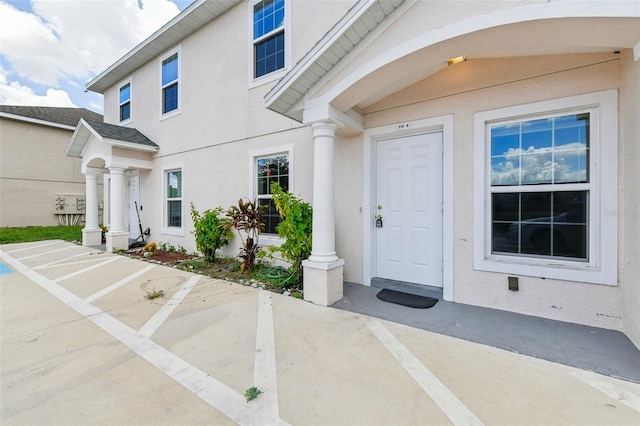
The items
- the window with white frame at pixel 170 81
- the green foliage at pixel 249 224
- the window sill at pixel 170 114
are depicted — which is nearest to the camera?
the green foliage at pixel 249 224

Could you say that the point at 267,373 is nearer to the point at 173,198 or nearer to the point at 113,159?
the point at 173,198

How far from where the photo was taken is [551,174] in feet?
11.0

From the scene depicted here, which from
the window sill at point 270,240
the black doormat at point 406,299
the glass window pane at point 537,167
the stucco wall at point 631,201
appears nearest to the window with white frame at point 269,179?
the window sill at point 270,240

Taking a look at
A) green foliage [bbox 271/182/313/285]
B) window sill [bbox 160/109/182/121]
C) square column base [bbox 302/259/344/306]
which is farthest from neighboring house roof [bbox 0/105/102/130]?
square column base [bbox 302/259/344/306]

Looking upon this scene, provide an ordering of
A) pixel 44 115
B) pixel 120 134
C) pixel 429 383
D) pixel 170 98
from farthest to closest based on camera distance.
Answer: pixel 44 115 → pixel 170 98 → pixel 120 134 → pixel 429 383

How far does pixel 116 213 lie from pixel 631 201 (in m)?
10.6

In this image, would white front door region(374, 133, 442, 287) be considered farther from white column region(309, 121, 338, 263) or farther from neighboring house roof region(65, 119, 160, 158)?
neighboring house roof region(65, 119, 160, 158)

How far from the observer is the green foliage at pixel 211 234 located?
6.16 metres

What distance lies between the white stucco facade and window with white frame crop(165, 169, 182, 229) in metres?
2.51

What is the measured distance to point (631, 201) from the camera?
8.97ft

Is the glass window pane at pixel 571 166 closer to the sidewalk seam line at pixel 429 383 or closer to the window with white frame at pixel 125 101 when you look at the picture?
the sidewalk seam line at pixel 429 383

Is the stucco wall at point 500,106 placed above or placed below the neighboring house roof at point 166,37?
below

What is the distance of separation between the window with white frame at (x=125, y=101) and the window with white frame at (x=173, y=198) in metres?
3.43

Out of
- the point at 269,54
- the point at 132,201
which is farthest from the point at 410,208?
the point at 132,201
